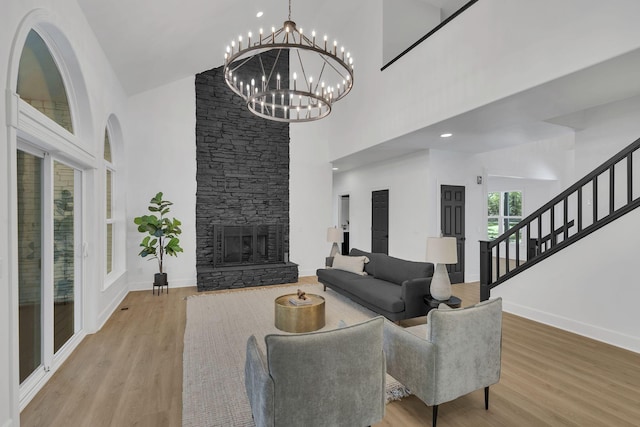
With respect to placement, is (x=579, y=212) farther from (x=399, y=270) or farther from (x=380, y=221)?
(x=380, y=221)

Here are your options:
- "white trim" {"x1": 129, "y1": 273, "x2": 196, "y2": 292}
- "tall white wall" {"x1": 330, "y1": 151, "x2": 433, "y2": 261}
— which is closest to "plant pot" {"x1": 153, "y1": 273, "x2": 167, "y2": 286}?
"white trim" {"x1": 129, "y1": 273, "x2": 196, "y2": 292}

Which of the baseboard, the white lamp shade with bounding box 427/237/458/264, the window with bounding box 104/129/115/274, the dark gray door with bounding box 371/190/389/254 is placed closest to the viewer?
the white lamp shade with bounding box 427/237/458/264

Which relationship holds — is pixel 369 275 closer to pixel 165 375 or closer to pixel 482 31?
pixel 165 375

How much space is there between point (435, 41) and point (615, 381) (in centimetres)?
432

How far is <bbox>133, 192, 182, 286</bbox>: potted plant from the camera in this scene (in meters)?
5.51

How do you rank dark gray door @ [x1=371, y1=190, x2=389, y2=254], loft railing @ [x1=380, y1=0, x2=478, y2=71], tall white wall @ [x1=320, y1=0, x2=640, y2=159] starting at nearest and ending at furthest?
tall white wall @ [x1=320, y1=0, x2=640, y2=159], loft railing @ [x1=380, y1=0, x2=478, y2=71], dark gray door @ [x1=371, y1=190, x2=389, y2=254]

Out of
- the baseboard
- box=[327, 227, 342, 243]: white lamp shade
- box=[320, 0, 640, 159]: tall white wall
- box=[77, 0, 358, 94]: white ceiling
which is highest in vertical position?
box=[77, 0, 358, 94]: white ceiling

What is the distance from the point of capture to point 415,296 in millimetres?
3812

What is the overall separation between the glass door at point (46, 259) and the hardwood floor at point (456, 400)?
279 mm

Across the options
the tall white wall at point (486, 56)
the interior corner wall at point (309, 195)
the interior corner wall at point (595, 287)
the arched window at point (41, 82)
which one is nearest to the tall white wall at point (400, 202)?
the interior corner wall at point (309, 195)

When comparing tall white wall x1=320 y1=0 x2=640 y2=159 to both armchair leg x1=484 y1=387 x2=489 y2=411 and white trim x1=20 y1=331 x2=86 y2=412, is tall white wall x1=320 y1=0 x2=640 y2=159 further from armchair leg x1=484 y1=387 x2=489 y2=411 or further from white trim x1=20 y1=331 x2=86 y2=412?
white trim x1=20 y1=331 x2=86 y2=412

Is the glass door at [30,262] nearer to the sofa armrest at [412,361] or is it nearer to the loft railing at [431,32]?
the sofa armrest at [412,361]

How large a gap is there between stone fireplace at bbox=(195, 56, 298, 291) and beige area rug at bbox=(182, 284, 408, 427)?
30.8 inches

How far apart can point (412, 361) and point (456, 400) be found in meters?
0.68
